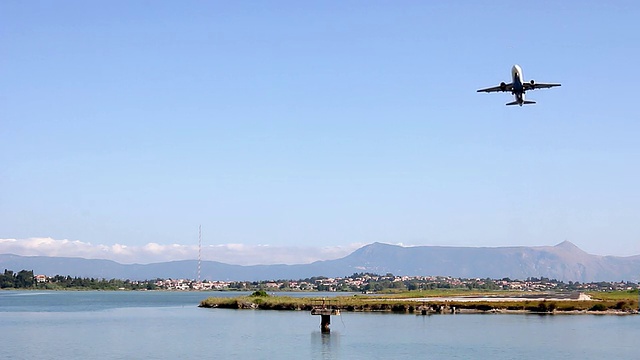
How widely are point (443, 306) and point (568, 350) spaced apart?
46218mm

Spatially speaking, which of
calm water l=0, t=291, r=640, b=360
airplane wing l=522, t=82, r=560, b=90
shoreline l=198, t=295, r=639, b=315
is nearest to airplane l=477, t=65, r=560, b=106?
airplane wing l=522, t=82, r=560, b=90

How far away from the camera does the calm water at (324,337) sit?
7012 cm

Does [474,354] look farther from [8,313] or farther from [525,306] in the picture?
[8,313]

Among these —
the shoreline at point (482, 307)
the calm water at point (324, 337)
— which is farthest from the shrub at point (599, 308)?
the calm water at point (324, 337)

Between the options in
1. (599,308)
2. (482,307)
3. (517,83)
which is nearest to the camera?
(517,83)

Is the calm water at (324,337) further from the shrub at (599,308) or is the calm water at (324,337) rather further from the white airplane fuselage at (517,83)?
the white airplane fuselage at (517,83)

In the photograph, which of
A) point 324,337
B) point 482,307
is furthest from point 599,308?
point 324,337

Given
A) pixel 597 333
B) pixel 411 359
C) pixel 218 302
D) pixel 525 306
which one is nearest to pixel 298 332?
pixel 411 359

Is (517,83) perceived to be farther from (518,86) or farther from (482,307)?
(482,307)

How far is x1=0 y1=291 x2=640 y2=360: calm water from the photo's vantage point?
70.1 metres

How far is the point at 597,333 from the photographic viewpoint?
3398 inches

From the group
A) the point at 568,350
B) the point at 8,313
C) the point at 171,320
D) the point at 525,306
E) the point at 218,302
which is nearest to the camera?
the point at 568,350

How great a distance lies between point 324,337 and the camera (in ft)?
279

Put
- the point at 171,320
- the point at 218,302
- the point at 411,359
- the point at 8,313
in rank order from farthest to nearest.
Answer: the point at 218,302 < the point at 8,313 < the point at 171,320 < the point at 411,359
